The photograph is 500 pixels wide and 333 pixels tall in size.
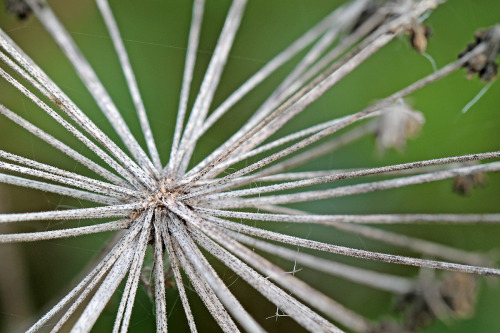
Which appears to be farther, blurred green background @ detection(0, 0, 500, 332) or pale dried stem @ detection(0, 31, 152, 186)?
blurred green background @ detection(0, 0, 500, 332)

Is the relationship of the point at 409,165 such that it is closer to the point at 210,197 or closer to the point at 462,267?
the point at 462,267

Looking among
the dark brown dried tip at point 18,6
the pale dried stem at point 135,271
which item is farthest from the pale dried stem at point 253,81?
the dark brown dried tip at point 18,6

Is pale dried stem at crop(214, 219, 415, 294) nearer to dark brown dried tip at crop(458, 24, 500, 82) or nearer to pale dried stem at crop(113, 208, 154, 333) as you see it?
pale dried stem at crop(113, 208, 154, 333)

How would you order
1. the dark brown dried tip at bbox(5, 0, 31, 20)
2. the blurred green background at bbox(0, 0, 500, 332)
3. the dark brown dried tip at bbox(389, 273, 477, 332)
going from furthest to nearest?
the blurred green background at bbox(0, 0, 500, 332) < the dark brown dried tip at bbox(389, 273, 477, 332) < the dark brown dried tip at bbox(5, 0, 31, 20)

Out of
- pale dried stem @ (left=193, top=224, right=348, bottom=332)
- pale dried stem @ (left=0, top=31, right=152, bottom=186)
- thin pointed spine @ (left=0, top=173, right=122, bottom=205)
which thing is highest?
pale dried stem @ (left=0, top=31, right=152, bottom=186)

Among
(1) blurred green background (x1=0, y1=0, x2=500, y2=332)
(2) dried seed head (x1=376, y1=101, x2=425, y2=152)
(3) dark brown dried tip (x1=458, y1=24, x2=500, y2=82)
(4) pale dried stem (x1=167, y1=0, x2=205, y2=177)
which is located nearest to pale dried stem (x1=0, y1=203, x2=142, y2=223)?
(4) pale dried stem (x1=167, y1=0, x2=205, y2=177)

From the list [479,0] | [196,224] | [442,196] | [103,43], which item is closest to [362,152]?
[442,196]

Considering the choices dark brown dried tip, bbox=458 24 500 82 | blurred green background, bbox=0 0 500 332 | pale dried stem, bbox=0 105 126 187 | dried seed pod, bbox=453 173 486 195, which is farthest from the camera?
blurred green background, bbox=0 0 500 332
